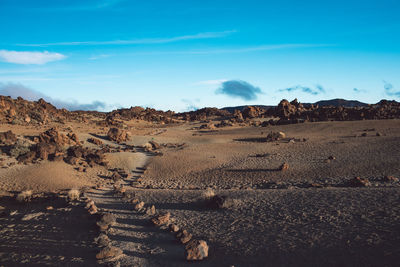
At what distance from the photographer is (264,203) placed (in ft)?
34.0

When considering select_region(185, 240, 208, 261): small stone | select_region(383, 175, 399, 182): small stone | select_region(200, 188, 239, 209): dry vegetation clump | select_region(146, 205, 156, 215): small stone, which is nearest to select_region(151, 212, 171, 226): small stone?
select_region(146, 205, 156, 215): small stone

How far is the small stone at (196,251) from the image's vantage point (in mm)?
7051

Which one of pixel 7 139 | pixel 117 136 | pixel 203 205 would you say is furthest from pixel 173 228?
pixel 117 136

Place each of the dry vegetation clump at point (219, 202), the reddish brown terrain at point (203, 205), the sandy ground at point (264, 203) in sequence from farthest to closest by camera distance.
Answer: the dry vegetation clump at point (219, 202), the reddish brown terrain at point (203, 205), the sandy ground at point (264, 203)

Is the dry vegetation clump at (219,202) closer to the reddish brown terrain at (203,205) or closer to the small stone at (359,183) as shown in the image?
the reddish brown terrain at (203,205)

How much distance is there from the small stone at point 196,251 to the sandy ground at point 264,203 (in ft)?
0.77

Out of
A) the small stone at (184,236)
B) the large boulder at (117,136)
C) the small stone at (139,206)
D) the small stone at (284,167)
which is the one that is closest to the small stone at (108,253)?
the small stone at (184,236)

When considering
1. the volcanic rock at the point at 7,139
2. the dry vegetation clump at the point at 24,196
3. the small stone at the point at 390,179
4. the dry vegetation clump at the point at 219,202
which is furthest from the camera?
the volcanic rock at the point at 7,139

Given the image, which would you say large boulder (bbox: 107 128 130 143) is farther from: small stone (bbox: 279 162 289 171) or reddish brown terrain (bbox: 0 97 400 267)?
small stone (bbox: 279 162 289 171)

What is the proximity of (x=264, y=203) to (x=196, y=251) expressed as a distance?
4113 mm

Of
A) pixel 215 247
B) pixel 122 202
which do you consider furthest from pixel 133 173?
pixel 215 247

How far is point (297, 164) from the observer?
17.5 meters

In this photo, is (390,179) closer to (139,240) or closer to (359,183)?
(359,183)

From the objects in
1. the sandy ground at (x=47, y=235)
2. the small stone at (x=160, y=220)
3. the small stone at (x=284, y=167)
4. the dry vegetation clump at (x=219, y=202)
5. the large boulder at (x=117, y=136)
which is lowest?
the sandy ground at (x=47, y=235)
